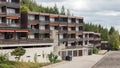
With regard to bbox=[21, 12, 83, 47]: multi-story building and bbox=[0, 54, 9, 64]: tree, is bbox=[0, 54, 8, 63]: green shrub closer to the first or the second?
bbox=[0, 54, 9, 64]: tree

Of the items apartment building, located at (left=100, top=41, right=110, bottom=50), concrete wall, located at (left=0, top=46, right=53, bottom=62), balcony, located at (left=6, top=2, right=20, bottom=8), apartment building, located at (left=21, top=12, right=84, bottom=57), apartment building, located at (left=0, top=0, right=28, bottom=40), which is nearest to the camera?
concrete wall, located at (left=0, top=46, right=53, bottom=62)

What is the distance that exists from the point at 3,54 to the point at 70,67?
A: 41.4 feet

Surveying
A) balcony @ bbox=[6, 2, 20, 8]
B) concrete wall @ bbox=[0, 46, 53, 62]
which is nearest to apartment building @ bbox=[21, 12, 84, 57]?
balcony @ bbox=[6, 2, 20, 8]

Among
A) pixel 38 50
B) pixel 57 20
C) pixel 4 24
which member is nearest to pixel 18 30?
pixel 4 24

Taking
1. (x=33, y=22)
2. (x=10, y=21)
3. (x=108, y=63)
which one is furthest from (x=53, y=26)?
(x=108, y=63)

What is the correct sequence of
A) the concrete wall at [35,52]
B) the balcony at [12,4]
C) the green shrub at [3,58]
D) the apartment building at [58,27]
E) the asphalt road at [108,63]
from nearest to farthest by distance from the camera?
the green shrub at [3,58] → the concrete wall at [35,52] → the asphalt road at [108,63] → the balcony at [12,4] → the apartment building at [58,27]

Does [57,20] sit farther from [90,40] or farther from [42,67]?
[42,67]

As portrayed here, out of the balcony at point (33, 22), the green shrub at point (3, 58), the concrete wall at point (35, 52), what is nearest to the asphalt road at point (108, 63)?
the concrete wall at point (35, 52)

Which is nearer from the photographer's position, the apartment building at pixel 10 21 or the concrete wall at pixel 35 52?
the concrete wall at pixel 35 52

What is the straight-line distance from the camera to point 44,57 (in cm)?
7044

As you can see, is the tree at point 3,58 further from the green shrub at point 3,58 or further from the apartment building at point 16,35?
the apartment building at point 16,35

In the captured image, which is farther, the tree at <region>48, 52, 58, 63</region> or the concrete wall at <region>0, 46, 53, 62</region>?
the tree at <region>48, 52, 58, 63</region>

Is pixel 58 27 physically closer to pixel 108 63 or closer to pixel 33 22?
pixel 33 22

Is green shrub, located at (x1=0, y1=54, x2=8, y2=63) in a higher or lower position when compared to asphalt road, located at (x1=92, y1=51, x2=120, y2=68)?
higher
